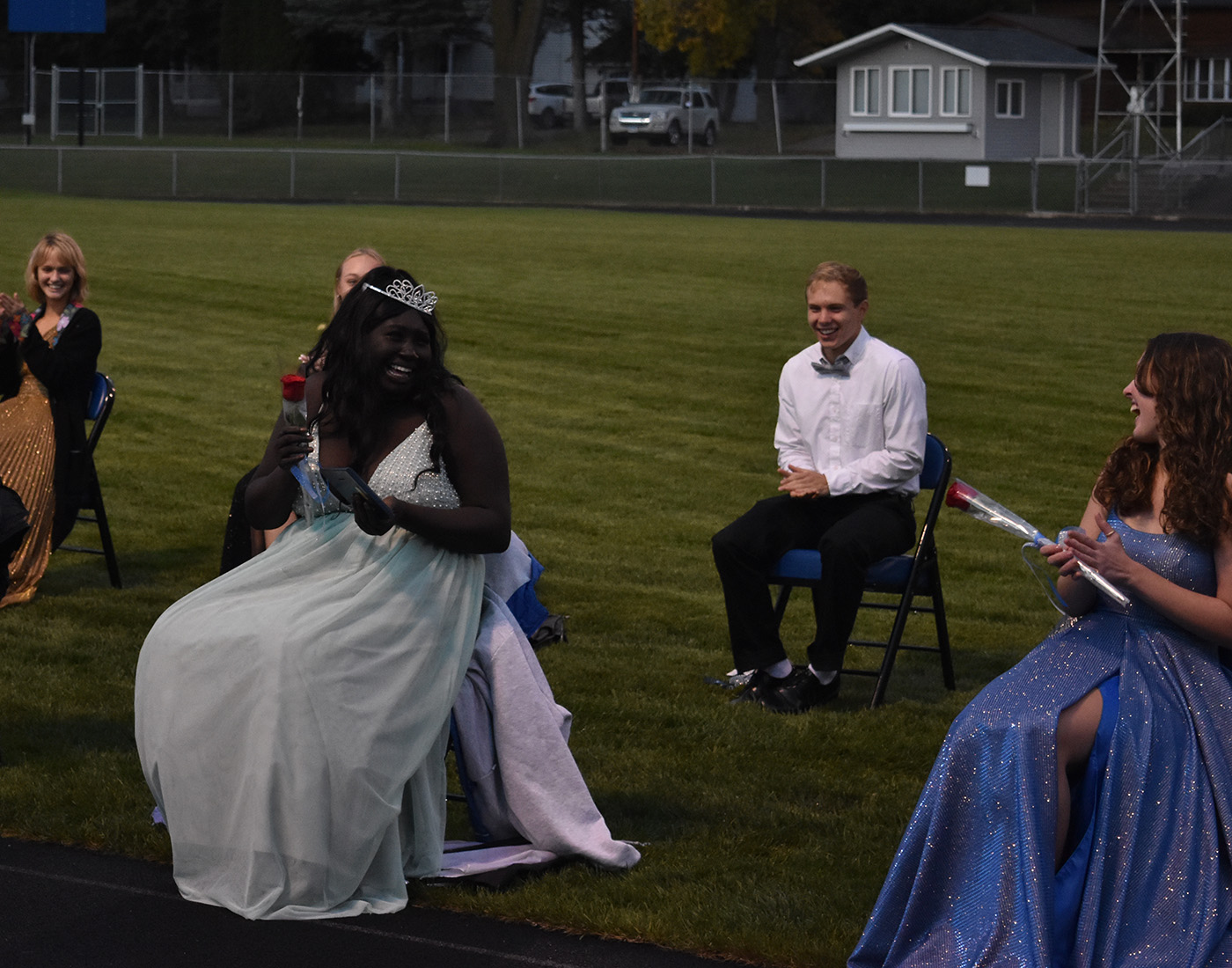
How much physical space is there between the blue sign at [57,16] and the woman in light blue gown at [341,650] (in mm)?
37783

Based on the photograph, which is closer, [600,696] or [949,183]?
[600,696]

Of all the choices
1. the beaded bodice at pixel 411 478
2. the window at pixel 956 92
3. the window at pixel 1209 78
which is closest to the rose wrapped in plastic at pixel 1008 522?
the beaded bodice at pixel 411 478

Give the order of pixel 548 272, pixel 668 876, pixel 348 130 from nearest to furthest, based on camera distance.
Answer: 1. pixel 668 876
2. pixel 548 272
3. pixel 348 130

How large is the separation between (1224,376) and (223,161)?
32474 millimetres

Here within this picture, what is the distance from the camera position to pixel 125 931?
438 centimetres

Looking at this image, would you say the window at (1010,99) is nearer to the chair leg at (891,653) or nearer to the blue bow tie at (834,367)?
the blue bow tie at (834,367)

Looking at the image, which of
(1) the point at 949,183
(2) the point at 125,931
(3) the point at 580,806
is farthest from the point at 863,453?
(1) the point at 949,183

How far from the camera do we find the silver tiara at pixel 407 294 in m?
4.73

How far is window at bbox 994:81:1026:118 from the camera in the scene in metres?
50.1

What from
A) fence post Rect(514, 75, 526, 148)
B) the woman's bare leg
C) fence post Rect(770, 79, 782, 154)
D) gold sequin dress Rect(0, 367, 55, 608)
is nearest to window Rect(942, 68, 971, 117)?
fence post Rect(770, 79, 782, 154)

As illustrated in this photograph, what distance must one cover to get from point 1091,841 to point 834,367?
323cm

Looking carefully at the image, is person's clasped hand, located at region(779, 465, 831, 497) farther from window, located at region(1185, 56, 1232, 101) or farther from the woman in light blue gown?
window, located at region(1185, 56, 1232, 101)

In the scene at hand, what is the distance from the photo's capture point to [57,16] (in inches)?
1598

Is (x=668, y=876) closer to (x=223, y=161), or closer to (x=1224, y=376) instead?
(x=1224, y=376)
